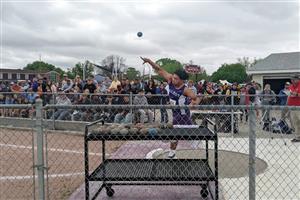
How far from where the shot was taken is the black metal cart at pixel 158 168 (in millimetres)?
4270

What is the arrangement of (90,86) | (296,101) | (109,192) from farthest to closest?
(90,86) < (296,101) < (109,192)

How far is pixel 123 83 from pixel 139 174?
1096 cm

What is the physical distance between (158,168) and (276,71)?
2393cm

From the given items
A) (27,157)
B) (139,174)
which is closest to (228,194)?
(139,174)

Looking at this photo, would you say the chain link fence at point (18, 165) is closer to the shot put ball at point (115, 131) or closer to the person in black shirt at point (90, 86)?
the shot put ball at point (115, 131)

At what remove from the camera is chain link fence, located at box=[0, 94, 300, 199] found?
400 centimetres

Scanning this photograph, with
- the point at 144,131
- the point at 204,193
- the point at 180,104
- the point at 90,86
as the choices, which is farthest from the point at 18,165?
the point at 90,86

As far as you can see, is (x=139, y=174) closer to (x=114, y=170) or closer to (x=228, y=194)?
(x=114, y=170)

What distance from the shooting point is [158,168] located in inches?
191

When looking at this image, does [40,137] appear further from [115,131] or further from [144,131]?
[144,131]

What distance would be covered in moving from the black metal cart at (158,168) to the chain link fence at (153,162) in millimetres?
12

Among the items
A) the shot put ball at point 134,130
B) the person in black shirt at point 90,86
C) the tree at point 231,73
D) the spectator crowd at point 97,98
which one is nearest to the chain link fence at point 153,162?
the shot put ball at point 134,130

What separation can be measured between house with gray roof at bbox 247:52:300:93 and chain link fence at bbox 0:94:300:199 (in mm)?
16808

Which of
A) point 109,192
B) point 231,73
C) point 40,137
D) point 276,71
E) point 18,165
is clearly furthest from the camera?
point 231,73
